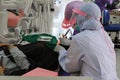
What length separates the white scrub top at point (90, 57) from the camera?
5.92 ft

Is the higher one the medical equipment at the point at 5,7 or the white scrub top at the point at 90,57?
the medical equipment at the point at 5,7

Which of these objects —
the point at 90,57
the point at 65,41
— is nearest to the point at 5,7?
the point at 65,41

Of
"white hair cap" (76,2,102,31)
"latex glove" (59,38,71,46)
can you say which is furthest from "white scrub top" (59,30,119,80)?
"latex glove" (59,38,71,46)

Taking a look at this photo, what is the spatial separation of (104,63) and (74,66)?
0.78 ft

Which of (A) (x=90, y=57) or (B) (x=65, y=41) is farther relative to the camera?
(B) (x=65, y=41)

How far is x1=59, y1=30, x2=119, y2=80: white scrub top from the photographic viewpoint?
5.92 feet

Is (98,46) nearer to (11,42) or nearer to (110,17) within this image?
(11,42)

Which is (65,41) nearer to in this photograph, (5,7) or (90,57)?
(90,57)

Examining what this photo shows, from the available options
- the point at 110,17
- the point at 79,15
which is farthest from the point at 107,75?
the point at 110,17

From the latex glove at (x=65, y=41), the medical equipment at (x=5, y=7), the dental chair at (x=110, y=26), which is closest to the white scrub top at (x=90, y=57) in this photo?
the latex glove at (x=65, y=41)

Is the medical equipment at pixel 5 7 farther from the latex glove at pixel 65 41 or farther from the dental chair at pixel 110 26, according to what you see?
the dental chair at pixel 110 26

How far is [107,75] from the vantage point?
1.86 metres

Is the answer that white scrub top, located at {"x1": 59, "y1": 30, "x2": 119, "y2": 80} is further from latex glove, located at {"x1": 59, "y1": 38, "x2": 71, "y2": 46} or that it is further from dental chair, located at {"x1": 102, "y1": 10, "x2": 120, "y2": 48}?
dental chair, located at {"x1": 102, "y1": 10, "x2": 120, "y2": 48}

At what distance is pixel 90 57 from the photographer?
1804mm
